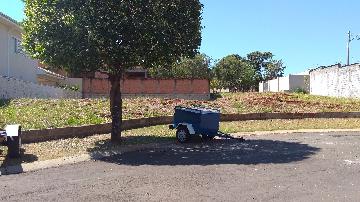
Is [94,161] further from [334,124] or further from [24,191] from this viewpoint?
[334,124]

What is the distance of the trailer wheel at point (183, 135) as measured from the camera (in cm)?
1880

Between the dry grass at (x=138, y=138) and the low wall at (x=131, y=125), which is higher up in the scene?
the low wall at (x=131, y=125)

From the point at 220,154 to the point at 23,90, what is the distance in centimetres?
1648

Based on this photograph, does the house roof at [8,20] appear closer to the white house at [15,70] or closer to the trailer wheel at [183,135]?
the white house at [15,70]

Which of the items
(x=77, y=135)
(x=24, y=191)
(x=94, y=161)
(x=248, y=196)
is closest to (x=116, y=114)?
(x=77, y=135)

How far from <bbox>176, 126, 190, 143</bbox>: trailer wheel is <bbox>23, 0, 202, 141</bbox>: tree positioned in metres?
3.43

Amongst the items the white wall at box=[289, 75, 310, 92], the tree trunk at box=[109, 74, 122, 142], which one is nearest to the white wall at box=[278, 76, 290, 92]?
the white wall at box=[289, 75, 310, 92]

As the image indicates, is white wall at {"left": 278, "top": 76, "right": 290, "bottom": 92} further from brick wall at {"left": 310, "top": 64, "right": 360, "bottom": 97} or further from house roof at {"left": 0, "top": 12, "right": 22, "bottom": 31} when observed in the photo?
house roof at {"left": 0, "top": 12, "right": 22, "bottom": 31}

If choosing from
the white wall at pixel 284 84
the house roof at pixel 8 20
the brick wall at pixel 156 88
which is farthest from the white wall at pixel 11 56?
the white wall at pixel 284 84

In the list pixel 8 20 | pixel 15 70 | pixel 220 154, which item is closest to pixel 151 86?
pixel 15 70

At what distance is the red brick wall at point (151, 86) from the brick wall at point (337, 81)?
17.0 metres

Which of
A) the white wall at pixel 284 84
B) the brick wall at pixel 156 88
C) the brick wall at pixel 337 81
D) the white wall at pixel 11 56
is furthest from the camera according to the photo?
the white wall at pixel 284 84

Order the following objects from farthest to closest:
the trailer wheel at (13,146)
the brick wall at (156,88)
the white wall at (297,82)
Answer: the white wall at (297,82) → the brick wall at (156,88) → the trailer wheel at (13,146)

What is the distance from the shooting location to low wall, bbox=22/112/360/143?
1707cm
